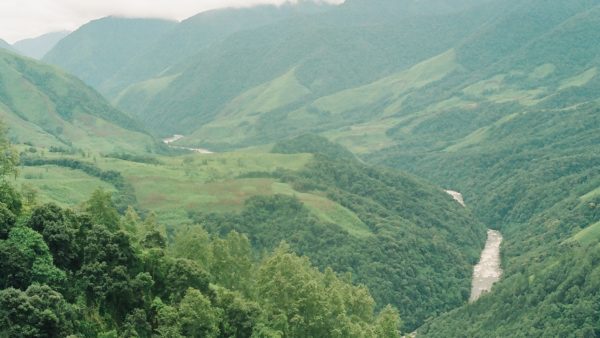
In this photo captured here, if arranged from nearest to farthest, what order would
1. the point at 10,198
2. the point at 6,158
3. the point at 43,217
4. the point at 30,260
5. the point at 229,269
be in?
the point at 30,260
the point at 43,217
the point at 10,198
the point at 6,158
the point at 229,269

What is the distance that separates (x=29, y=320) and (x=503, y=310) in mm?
141400

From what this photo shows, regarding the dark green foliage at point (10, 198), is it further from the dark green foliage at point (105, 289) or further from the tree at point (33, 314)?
the tree at point (33, 314)

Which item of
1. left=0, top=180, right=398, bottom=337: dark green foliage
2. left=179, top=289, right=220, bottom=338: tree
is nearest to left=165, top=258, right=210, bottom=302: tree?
left=0, top=180, right=398, bottom=337: dark green foliage

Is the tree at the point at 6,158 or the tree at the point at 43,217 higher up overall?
the tree at the point at 6,158

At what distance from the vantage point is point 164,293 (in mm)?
76562

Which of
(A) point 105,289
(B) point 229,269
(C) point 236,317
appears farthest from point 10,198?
(B) point 229,269

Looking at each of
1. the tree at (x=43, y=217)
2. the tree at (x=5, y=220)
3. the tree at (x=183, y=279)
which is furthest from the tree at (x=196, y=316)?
the tree at (x=5, y=220)

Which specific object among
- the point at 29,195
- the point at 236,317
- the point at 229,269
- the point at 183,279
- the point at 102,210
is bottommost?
the point at 229,269

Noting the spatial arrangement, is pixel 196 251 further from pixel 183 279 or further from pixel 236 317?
pixel 236 317

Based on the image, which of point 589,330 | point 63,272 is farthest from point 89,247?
point 589,330

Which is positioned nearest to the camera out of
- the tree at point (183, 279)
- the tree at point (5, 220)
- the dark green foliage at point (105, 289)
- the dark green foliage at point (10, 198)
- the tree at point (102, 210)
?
the dark green foliage at point (105, 289)

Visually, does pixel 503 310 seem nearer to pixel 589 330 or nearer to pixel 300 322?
pixel 589 330

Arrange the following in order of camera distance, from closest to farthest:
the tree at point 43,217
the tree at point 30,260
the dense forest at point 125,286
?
the dense forest at point 125,286
the tree at point 30,260
the tree at point 43,217

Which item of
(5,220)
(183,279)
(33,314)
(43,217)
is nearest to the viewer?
(33,314)
